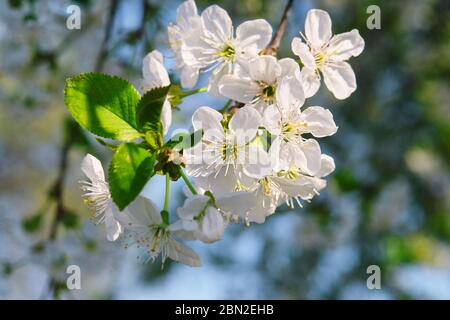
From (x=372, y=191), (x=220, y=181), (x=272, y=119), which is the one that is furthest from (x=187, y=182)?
(x=372, y=191)

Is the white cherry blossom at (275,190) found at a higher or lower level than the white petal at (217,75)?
lower

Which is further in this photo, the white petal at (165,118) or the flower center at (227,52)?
the flower center at (227,52)

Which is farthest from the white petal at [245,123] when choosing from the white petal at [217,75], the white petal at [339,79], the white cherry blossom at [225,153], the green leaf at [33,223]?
the green leaf at [33,223]

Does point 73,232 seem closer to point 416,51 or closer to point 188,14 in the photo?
point 188,14

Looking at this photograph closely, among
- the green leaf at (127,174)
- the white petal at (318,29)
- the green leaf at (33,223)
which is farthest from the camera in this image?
the green leaf at (33,223)

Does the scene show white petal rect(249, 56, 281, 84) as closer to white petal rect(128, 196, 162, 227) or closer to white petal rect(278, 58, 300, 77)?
white petal rect(278, 58, 300, 77)

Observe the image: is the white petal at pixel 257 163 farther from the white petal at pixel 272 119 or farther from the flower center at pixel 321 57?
the flower center at pixel 321 57
